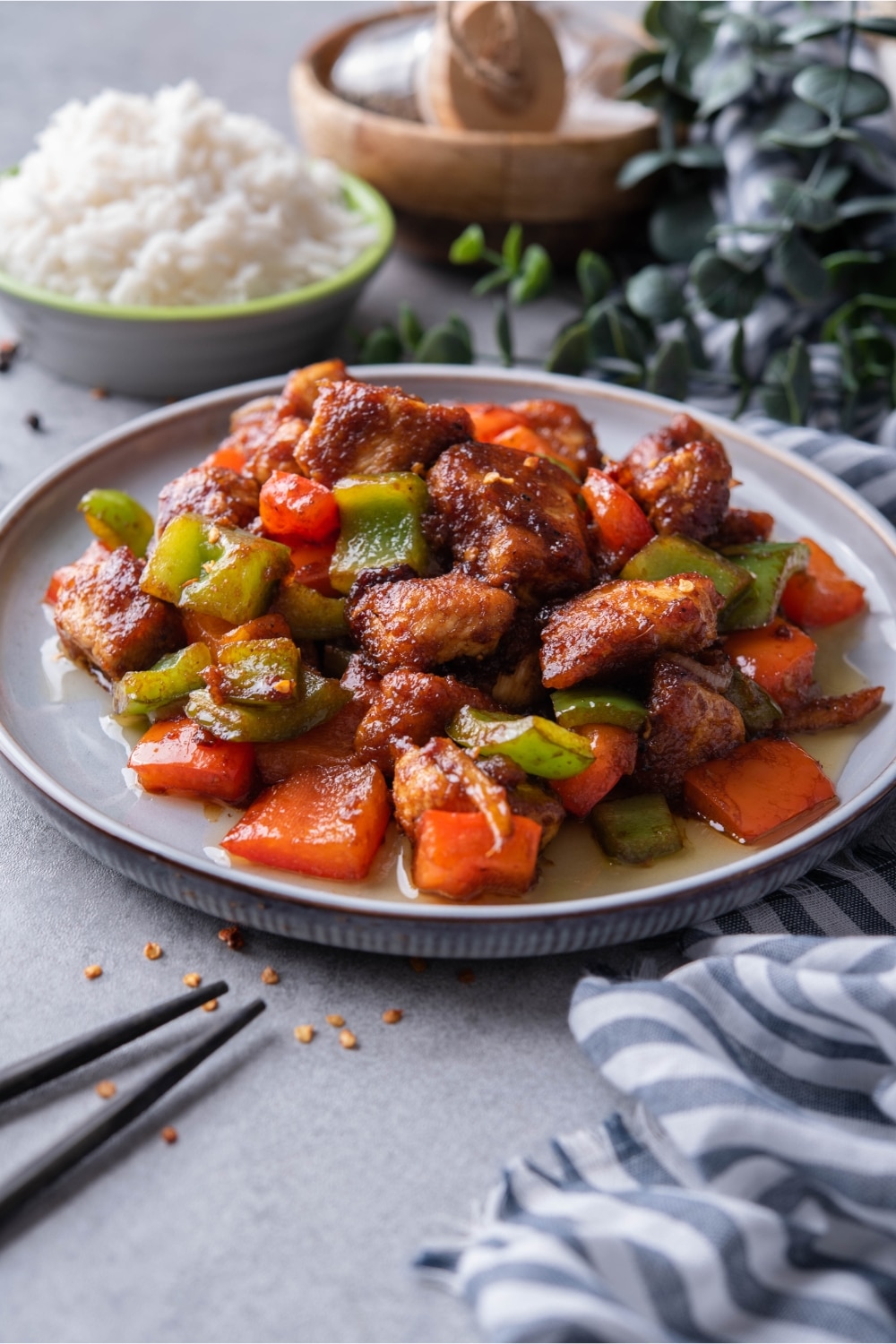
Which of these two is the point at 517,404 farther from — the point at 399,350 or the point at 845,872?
the point at 845,872

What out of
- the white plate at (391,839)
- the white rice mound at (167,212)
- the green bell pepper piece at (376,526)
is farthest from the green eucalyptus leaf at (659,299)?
the green bell pepper piece at (376,526)

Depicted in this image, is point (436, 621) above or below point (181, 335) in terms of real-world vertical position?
above

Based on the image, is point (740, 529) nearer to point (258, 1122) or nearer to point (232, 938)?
point (232, 938)

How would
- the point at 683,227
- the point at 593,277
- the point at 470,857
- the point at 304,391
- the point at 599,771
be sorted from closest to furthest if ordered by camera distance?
the point at 470,857 < the point at 599,771 < the point at 304,391 < the point at 593,277 < the point at 683,227

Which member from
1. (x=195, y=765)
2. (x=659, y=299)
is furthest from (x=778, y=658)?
(x=659, y=299)

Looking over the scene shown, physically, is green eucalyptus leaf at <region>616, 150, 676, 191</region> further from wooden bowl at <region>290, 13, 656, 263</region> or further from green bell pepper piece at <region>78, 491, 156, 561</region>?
green bell pepper piece at <region>78, 491, 156, 561</region>

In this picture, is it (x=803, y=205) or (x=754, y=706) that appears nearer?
(x=754, y=706)

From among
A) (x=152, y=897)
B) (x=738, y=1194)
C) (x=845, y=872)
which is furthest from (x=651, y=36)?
(x=738, y=1194)
